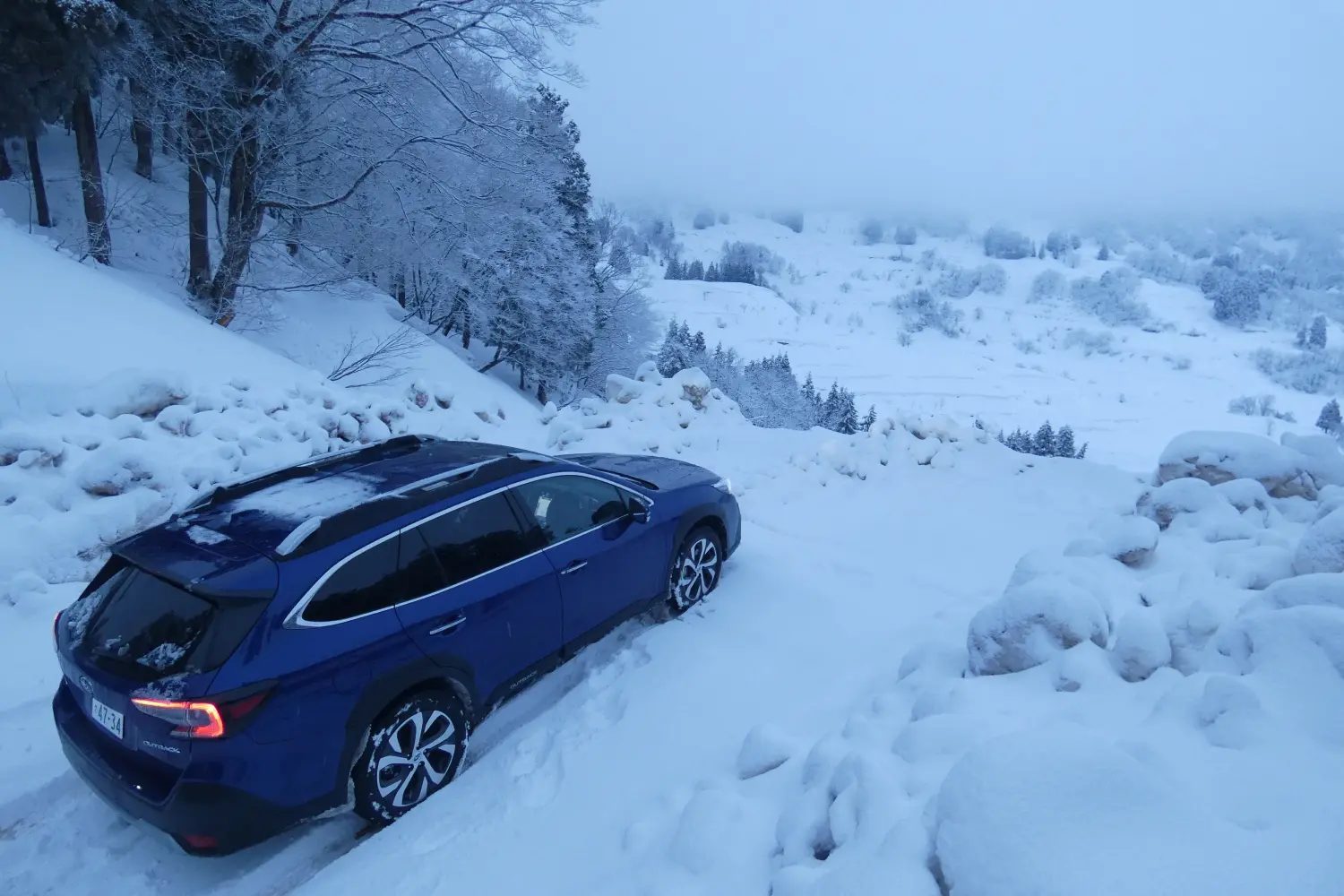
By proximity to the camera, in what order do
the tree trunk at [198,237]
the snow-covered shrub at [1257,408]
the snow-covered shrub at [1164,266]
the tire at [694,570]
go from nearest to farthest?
the tire at [694,570], the tree trunk at [198,237], the snow-covered shrub at [1257,408], the snow-covered shrub at [1164,266]

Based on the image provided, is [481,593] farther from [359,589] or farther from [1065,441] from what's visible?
[1065,441]

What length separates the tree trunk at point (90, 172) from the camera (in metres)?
11.4

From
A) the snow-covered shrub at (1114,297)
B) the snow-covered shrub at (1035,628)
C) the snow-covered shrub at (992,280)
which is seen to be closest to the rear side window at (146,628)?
the snow-covered shrub at (1035,628)

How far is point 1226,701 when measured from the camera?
7.34ft

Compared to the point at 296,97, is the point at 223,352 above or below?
below

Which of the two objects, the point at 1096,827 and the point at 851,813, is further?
the point at 851,813

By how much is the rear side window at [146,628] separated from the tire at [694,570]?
275 cm

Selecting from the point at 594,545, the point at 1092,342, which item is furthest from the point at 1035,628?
the point at 1092,342

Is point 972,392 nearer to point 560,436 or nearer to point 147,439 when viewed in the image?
point 560,436

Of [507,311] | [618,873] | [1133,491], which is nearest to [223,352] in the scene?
[618,873]

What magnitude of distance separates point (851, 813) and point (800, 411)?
55.8 m

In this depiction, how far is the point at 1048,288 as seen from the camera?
329ft

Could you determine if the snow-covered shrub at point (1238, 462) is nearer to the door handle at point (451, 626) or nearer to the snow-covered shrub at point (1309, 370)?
the door handle at point (451, 626)

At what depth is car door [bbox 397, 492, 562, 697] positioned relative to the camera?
3143 millimetres
